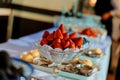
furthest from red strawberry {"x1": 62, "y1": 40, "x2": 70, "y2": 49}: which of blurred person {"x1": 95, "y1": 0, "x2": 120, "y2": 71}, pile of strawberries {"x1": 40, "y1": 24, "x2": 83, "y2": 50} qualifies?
blurred person {"x1": 95, "y1": 0, "x2": 120, "y2": 71}

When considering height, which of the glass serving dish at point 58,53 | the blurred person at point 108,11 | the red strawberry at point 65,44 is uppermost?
the blurred person at point 108,11

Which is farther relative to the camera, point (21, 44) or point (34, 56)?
point (21, 44)

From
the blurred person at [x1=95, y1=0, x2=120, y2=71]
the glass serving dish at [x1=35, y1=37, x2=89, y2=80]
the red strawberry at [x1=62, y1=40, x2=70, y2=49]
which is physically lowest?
the glass serving dish at [x1=35, y1=37, x2=89, y2=80]

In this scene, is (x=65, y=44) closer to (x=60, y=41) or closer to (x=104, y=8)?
(x=60, y=41)

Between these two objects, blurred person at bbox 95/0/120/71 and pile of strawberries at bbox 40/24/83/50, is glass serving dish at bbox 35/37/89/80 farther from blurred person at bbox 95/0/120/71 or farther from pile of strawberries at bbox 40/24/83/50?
blurred person at bbox 95/0/120/71

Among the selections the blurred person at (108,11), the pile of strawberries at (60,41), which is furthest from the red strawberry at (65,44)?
the blurred person at (108,11)

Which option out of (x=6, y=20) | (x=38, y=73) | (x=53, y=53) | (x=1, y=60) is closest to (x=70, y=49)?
(x=53, y=53)

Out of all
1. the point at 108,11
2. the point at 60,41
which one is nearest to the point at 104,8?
the point at 108,11

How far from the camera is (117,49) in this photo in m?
3.76

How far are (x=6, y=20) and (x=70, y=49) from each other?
240cm

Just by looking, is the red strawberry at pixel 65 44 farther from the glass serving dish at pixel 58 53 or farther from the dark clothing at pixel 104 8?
the dark clothing at pixel 104 8

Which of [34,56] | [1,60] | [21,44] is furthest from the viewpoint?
[21,44]

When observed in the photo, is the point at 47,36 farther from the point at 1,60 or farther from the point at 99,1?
the point at 99,1

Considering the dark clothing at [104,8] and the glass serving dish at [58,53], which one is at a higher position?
the dark clothing at [104,8]
